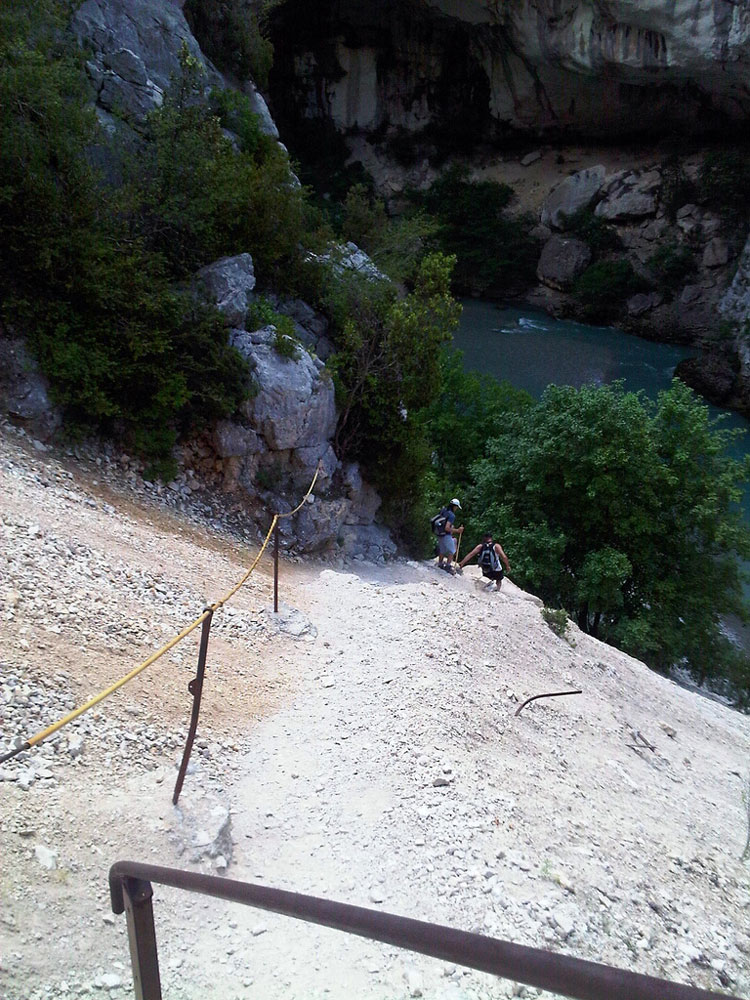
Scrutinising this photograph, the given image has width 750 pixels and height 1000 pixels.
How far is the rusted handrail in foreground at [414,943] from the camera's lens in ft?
4.66

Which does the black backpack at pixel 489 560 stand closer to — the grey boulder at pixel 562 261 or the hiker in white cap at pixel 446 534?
the hiker in white cap at pixel 446 534

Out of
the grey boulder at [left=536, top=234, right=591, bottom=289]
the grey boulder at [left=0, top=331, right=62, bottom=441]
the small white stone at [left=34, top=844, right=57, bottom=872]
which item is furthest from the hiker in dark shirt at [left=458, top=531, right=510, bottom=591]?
the grey boulder at [left=536, top=234, right=591, bottom=289]

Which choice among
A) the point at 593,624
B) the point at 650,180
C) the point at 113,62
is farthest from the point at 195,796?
the point at 650,180

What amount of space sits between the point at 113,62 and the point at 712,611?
17.4 metres

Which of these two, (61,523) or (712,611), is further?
(712,611)

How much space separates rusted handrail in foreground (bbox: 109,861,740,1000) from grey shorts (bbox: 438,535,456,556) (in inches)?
439

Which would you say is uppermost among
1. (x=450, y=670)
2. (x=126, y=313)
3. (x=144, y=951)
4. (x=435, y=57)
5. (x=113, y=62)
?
(x=435, y=57)

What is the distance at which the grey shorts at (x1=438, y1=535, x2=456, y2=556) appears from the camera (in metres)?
13.5

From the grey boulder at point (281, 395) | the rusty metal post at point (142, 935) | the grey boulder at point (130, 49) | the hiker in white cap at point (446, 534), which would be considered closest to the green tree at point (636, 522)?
the hiker in white cap at point (446, 534)

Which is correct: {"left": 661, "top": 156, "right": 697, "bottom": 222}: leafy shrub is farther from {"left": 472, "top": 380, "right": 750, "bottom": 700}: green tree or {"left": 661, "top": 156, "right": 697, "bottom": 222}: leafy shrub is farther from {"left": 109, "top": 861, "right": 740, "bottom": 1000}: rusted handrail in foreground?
{"left": 109, "top": 861, "right": 740, "bottom": 1000}: rusted handrail in foreground

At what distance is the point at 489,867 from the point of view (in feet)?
17.1

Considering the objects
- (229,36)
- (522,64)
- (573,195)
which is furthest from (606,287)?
(229,36)

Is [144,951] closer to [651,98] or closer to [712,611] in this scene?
[712,611]

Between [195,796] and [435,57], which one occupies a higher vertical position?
[435,57]
